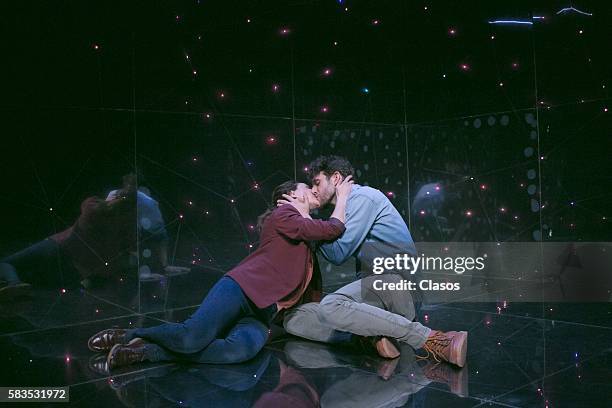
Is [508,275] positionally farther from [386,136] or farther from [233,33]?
[233,33]

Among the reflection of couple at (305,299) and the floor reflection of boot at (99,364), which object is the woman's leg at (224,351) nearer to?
the reflection of couple at (305,299)

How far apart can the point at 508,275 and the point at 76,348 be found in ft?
9.31

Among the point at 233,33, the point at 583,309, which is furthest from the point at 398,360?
the point at 233,33

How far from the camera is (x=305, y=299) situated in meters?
2.79

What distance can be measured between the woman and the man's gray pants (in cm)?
14

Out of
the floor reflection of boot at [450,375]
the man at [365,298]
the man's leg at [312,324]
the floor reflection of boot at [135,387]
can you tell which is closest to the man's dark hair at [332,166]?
the man at [365,298]

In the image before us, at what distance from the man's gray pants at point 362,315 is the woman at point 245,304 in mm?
137

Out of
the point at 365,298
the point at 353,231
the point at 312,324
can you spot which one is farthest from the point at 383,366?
the point at 353,231

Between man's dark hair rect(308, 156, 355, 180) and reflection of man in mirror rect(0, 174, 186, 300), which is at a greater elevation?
man's dark hair rect(308, 156, 355, 180)

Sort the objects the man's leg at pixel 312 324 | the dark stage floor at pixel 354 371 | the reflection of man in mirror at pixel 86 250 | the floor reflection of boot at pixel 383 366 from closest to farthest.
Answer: the dark stage floor at pixel 354 371, the floor reflection of boot at pixel 383 366, the man's leg at pixel 312 324, the reflection of man in mirror at pixel 86 250

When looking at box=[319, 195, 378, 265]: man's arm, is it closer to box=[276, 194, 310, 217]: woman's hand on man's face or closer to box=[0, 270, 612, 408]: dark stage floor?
box=[276, 194, 310, 217]: woman's hand on man's face

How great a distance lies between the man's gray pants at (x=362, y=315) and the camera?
95.2 inches

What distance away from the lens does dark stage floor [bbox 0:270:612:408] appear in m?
1.98

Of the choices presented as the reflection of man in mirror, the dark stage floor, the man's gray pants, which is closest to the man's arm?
the man's gray pants
